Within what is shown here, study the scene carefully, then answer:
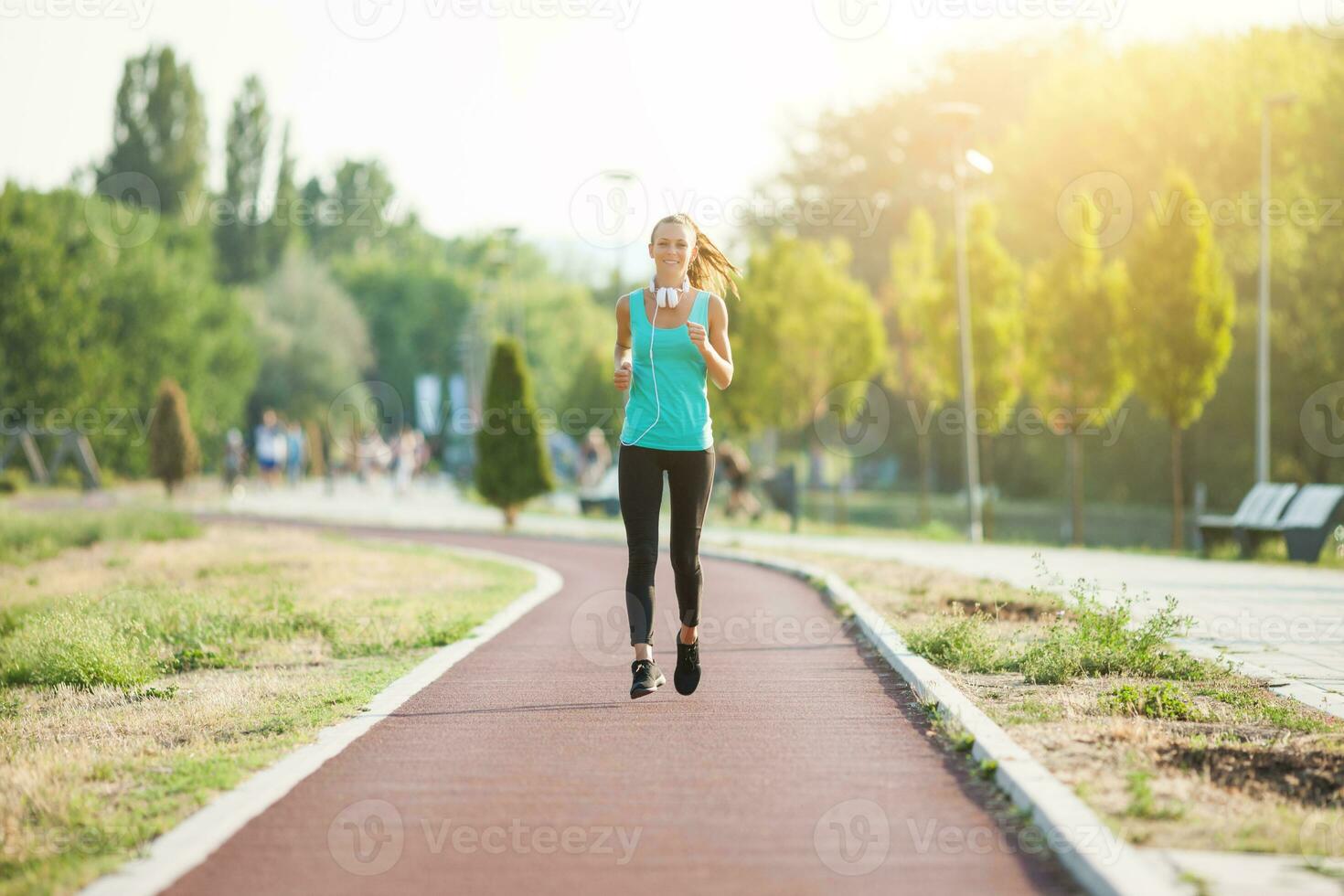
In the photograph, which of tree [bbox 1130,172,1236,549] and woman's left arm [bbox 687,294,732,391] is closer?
woman's left arm [bbox 687,294,732,391]

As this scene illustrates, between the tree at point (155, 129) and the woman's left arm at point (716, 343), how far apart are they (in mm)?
61327

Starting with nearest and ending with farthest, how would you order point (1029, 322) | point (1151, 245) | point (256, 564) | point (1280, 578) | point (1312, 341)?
point (1280, 578) → point (256, 564) → point (1151, 245) → point (1029, 322) → point (1312, 341)

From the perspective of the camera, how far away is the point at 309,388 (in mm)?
74938

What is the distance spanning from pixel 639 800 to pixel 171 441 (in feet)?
112

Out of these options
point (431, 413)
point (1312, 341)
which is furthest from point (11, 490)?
point (1312, 341)

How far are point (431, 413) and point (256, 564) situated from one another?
4123cm

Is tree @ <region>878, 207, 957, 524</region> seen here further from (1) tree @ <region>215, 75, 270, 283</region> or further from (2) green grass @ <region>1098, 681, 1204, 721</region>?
(1) tree @ <region>215, 75, 270, 283</region>

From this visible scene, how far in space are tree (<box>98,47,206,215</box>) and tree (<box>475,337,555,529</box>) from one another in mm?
40942

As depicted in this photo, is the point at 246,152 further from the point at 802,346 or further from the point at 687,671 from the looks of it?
the point at 687,671

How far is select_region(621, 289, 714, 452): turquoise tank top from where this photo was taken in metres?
6.94

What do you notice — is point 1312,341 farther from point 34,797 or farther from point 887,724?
point 34,797

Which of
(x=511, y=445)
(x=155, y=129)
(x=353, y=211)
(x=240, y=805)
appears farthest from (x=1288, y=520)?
(x=353, y=211)

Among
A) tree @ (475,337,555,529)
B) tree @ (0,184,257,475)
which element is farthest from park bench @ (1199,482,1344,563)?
tree @ (0,184,257,475)

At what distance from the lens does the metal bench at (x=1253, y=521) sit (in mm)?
18266
